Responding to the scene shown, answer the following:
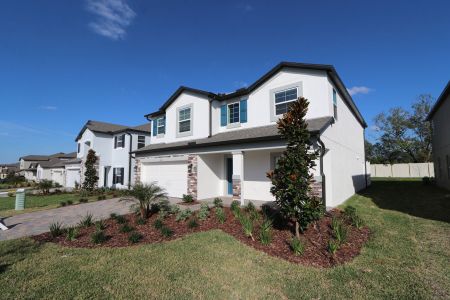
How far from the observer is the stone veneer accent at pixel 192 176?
14.1 meters

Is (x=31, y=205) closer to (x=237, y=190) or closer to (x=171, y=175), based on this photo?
(x=171, y=175)

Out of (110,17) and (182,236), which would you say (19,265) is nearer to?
(182,236)

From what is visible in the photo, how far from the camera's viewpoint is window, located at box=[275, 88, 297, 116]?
12.2m

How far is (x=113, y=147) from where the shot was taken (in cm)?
2612

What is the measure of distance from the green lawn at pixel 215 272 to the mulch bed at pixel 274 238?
1.07 ft

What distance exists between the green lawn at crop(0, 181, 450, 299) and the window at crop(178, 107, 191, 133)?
10357mm

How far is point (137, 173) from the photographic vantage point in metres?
18.9

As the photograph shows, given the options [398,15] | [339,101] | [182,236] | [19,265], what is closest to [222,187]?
[182,236]

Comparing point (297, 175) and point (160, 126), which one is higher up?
point (160, 126)

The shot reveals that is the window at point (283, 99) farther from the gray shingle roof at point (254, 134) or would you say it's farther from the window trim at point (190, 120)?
the window trim at point (190, 120)

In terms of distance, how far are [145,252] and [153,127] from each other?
14.6 metres

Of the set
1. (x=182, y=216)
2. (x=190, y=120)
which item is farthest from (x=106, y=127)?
(x=182, y=216)

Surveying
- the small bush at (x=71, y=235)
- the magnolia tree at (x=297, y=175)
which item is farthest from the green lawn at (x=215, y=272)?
the magnolia tree at (x=297, y=175)

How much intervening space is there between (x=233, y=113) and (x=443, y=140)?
15030 mm
